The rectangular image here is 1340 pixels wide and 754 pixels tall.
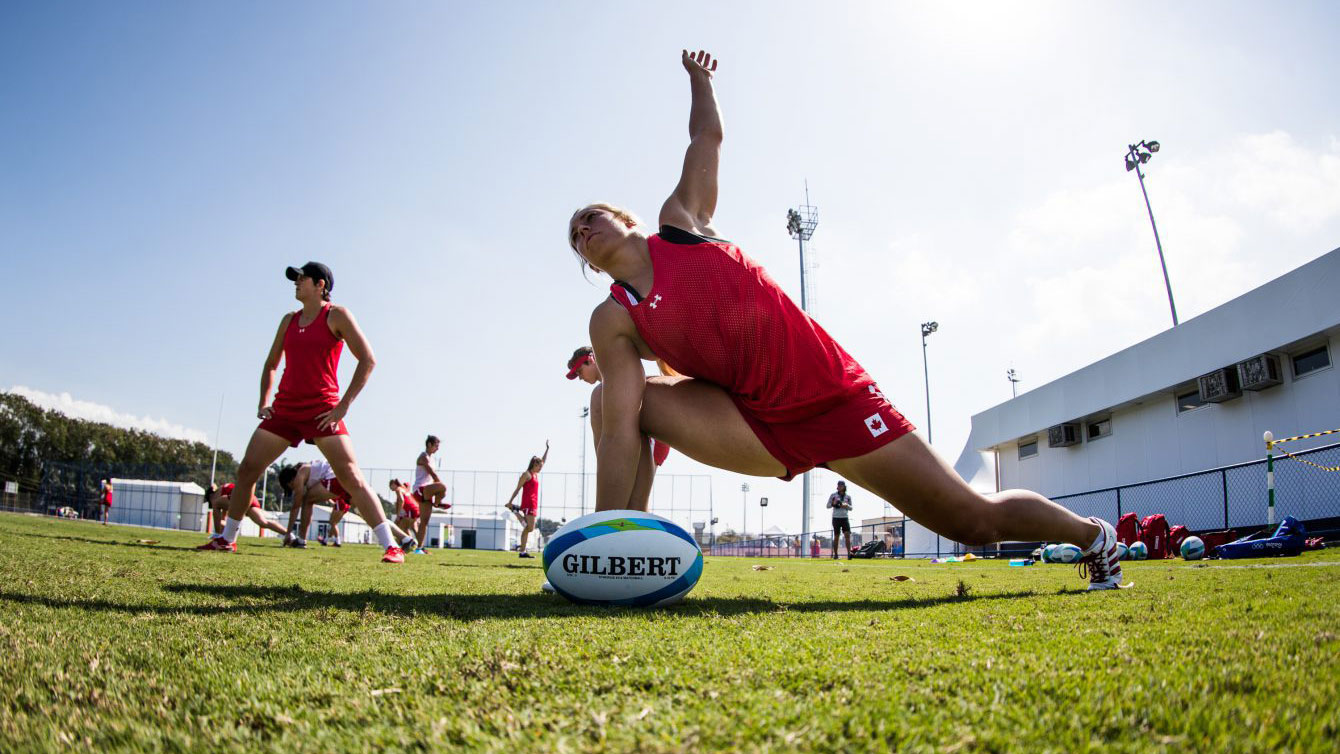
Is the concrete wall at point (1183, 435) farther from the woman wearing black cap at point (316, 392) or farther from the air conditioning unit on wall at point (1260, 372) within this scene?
the woman wearing black cap at point (316, 392)

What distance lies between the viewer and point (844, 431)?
3.37 metres

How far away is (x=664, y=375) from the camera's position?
14.4 feet

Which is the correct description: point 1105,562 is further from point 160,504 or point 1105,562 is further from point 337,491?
point 160,504

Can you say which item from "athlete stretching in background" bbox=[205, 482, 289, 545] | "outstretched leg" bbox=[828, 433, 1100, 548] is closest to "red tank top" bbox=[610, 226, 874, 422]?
"outstretched leg" bbox=[828, 433, 1100, 548]

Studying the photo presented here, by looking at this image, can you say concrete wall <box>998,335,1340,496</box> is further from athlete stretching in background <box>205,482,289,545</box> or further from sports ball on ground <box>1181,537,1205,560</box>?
athlete stretching in background <box>205,482,289,545</box>

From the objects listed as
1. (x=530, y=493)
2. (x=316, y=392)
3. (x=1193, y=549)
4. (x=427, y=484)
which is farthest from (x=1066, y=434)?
(x=316, y=392)

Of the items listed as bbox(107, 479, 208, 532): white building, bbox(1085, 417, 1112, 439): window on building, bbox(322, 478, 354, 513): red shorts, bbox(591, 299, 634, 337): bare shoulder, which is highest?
bbox(1085, 417, 1112, 439): window on building

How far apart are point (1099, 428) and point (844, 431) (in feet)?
86.0

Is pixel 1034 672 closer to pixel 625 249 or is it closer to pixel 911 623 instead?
pixel 911 623

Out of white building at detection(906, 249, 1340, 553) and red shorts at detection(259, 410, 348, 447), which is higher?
white building at detection(906, 249, 1340, 553)

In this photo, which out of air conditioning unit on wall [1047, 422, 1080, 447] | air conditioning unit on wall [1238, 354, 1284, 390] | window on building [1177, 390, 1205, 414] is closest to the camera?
air conditioning unit on wall [1238, 354, 1284, 390]

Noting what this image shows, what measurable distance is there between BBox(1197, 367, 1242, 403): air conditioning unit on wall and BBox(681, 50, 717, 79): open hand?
20.3m

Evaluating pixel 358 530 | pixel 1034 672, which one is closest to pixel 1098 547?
pixel 1034 672

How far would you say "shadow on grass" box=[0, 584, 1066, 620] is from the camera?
8.81 feet
